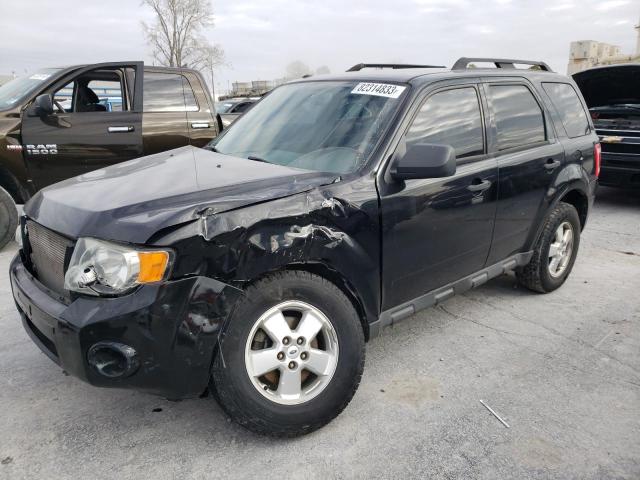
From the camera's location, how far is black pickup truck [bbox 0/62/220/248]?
17.5ft

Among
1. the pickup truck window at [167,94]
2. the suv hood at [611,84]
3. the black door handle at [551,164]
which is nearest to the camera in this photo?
the black door handle at [551,164]

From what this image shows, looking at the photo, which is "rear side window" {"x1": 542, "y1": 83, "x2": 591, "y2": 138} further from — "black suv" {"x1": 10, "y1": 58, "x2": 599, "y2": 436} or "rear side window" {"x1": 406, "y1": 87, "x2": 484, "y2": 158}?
"rear side window" {"x1": 406, "y1": 87, "x2": 484, "y2": 158}

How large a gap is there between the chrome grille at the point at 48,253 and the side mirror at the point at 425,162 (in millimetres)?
1615

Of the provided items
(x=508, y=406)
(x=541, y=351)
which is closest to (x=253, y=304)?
(x=508, y=406)

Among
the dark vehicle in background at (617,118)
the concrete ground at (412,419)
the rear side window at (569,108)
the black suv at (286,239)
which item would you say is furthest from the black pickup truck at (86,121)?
the dark vehicle in background at (617,118)

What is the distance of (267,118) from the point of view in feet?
11.4

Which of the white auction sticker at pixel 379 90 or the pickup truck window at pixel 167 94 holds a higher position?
the pickup truck window at pixel 167 94

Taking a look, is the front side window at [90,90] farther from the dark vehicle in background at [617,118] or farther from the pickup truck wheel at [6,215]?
the dark vehicle in background at [617,118]

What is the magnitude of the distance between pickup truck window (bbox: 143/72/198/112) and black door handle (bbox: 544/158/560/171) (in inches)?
164

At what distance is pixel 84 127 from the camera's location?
559cm

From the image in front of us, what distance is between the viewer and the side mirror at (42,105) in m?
5.18

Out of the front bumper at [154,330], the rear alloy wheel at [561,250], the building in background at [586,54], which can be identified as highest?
the building in background at [586,54]

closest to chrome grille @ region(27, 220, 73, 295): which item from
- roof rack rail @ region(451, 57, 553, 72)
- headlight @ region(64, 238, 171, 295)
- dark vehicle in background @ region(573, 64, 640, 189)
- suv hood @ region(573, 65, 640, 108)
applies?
headlight @ region(64, 238, 171, 295)

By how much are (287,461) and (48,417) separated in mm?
1286
